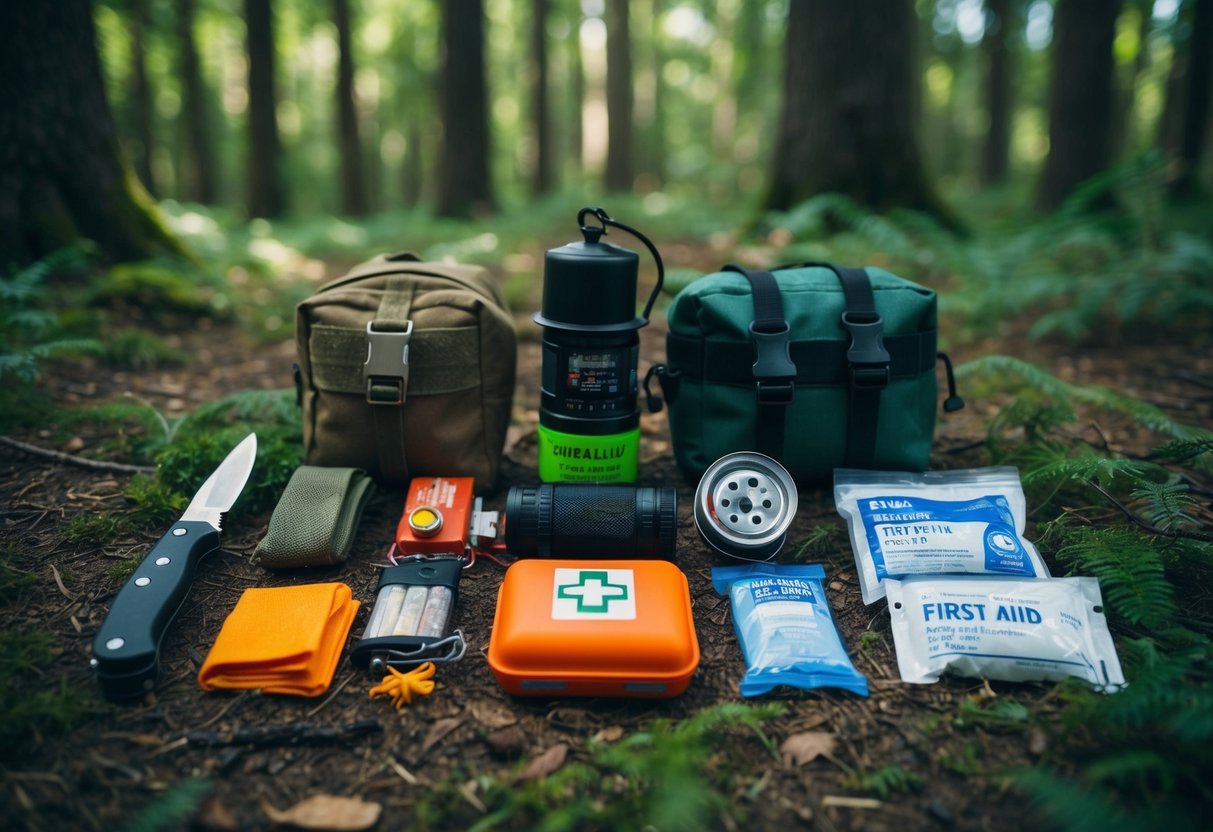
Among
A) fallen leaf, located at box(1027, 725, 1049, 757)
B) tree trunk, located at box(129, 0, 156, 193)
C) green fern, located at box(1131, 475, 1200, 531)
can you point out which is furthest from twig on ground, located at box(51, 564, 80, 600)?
tree trunk, located at box(129, 0, 156, 193)

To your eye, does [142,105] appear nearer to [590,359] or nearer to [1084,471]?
[590,359]

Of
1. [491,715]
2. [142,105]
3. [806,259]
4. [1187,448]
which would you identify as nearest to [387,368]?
[491,715]

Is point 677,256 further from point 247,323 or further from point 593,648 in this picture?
point 593,648

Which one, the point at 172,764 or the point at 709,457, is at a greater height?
the point at 709,457

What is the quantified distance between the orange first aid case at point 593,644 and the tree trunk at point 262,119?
13917 millimetres

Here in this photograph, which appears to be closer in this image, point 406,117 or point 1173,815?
point 1173,815

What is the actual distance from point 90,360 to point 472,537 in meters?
3.40

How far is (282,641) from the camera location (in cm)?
241

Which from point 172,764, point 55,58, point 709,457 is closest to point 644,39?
point 55,58

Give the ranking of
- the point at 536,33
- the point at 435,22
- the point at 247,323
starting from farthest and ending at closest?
1. the point at 435,22
2. the point at 536,33
3. the point at 247,323

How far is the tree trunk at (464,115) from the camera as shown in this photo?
37.7ft

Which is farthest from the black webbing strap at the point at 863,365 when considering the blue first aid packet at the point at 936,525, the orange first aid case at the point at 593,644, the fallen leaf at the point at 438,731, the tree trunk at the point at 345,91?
the tree trunk at the point at 345,91

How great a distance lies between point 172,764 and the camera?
82.3 inches

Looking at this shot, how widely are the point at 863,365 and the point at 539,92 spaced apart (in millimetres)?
15831
